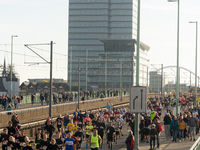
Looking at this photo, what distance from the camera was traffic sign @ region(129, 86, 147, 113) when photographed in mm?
11641

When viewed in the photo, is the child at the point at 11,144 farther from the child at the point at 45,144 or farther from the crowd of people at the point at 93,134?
the child at the point at 45,144

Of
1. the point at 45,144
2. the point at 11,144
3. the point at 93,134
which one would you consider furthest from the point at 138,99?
the point at 11,144

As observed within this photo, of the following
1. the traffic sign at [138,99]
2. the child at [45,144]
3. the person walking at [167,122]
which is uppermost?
the traffic sign at [138,99]

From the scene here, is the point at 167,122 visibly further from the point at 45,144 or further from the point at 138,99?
the point at 138,99

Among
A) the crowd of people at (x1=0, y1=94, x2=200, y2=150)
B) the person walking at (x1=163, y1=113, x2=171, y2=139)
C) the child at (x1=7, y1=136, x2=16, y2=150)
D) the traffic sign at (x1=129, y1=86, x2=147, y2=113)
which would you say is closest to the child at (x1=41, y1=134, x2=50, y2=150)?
the crowd of people at (x1=0, y1=94, x2=200, y2=150)

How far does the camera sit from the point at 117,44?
135 metres

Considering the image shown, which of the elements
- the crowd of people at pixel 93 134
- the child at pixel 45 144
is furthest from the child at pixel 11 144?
the child at pixel 45 144

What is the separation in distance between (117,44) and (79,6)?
25144mm

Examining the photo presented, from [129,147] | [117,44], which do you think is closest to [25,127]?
[129,147]

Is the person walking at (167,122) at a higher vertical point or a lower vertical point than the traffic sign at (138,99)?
lower

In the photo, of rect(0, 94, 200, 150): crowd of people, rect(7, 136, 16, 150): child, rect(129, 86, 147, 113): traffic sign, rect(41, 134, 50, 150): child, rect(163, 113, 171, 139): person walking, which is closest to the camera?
rect(129, 86, 147, 113): traffic sign

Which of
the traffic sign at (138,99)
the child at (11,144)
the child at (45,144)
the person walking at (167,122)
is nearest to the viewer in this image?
the traffic sign at (138,99)

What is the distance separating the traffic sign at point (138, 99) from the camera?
→ 11.6 metres

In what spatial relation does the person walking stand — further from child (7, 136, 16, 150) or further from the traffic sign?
the traffic sign
